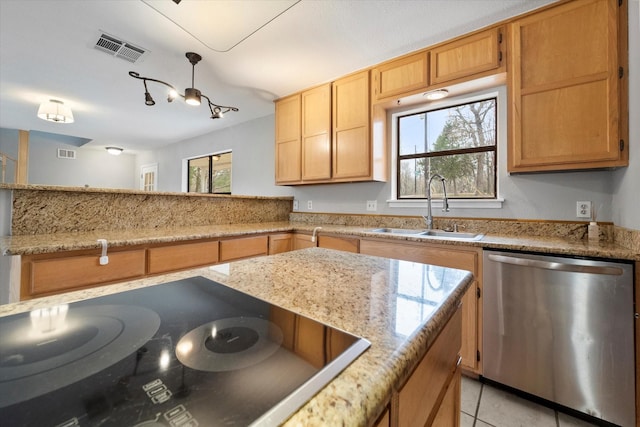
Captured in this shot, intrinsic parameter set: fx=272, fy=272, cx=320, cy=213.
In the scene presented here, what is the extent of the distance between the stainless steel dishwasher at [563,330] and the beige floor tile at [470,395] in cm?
13

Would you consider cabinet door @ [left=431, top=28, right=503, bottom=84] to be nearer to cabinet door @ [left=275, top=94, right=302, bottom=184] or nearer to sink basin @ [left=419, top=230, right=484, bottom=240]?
sink basin @ [left=419, top=230, right=484, bottom=240]

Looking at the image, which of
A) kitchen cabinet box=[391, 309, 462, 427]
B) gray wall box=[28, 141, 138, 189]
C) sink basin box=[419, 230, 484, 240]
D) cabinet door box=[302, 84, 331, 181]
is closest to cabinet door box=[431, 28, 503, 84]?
cabinet door box=[302, 84, 331, 181]

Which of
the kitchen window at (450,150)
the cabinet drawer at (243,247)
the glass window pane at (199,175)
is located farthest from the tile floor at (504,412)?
the glass window pane at (199,175)

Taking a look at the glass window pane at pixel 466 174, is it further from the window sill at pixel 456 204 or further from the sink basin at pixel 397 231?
the sink basin at pixel 397 231

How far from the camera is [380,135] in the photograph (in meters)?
2.76

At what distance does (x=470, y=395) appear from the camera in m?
1.69

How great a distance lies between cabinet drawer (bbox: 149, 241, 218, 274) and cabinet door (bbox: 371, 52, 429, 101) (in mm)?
2036

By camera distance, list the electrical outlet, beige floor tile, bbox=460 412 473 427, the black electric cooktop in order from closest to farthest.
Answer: the black electric cooktop
beige floor tile, bbox=460 412 473 427
the electrical outlet

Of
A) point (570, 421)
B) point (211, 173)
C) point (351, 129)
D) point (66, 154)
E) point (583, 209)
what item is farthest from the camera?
point (66, 154)

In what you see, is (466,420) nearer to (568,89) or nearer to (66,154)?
(568,89)

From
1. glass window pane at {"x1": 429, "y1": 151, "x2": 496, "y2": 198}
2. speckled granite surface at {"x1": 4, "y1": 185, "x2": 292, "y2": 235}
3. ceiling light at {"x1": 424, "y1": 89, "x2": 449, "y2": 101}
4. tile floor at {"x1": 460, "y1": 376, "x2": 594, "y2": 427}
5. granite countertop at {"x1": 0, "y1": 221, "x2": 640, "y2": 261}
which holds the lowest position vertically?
tile floor at {"x1": 460, "y1": 376, "x2": 594, "y2": 427}

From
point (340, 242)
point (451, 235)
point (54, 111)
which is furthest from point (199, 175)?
point (451, 235)

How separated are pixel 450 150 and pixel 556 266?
1409 millimetres

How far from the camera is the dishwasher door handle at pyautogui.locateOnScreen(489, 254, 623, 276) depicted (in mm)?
1363
